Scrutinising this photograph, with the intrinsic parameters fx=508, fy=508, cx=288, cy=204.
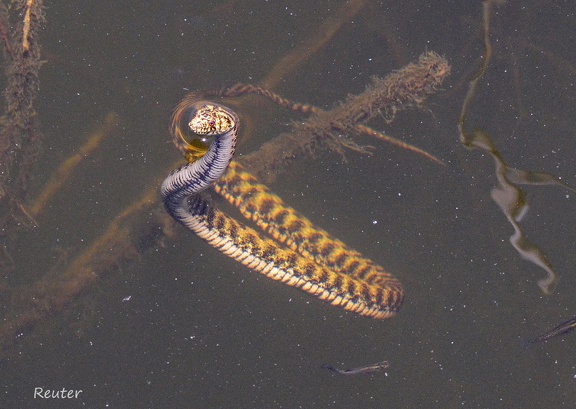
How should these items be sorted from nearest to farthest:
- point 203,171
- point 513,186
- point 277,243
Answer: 1. point 203,171
2. point 277,243
3. point 513,186

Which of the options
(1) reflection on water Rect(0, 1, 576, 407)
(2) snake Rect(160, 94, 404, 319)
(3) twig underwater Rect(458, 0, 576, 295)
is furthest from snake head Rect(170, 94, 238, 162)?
(3) twig underwater Rect(458, 0, 576, 295)

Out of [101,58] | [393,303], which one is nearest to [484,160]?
[393,303]

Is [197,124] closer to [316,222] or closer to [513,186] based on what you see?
[316,222]

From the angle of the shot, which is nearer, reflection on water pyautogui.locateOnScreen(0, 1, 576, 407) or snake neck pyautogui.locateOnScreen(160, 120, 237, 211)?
snake neck pyautogui.locateOnScreen(160, 120, 237, 211)

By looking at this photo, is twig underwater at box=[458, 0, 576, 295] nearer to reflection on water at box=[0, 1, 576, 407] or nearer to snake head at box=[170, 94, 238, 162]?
reflection on water at box=[0, 1, 576, 407]

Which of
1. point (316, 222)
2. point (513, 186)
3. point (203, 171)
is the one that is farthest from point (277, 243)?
point (513, 186)

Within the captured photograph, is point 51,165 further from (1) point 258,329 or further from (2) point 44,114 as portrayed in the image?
(1) point 258,329
